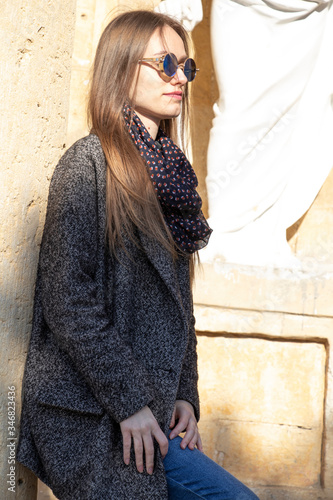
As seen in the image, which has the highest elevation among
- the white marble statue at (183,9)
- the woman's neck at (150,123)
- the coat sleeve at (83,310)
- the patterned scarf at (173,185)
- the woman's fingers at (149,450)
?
→ the white marble statue at (183,9)

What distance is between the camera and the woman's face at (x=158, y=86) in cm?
129

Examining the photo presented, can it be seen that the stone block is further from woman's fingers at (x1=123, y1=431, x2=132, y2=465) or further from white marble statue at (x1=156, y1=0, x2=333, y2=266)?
woman's fingers at (x1=123, y1=431, x2=132, y2=465)

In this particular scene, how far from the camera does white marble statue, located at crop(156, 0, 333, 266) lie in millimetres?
2510

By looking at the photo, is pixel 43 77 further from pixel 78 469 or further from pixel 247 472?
pixel 247 472

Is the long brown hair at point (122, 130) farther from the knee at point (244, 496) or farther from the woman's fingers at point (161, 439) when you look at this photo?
the knee at point (244, 496)

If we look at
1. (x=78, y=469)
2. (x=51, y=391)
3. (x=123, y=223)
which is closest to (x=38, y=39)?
(x=123, y=223)

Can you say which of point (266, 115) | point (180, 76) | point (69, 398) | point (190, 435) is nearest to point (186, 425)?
point (190, 435)

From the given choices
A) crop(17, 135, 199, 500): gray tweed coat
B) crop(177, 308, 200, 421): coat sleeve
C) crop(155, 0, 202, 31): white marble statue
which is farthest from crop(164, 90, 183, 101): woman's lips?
crop(155, 0, 202, 31): white marble statue

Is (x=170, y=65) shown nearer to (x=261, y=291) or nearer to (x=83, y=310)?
(x=83, y=310)

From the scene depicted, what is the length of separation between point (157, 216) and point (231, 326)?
1188 mm

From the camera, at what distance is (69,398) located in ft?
3.66

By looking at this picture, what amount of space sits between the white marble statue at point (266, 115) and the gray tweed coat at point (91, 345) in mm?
1303

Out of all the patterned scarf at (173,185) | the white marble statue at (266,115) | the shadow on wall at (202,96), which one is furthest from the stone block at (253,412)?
the patterned scarf at (173,185)

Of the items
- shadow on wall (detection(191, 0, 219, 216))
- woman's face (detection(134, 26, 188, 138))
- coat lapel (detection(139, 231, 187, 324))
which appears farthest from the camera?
shadow on wall (detection(191, 0, 219, 216))
